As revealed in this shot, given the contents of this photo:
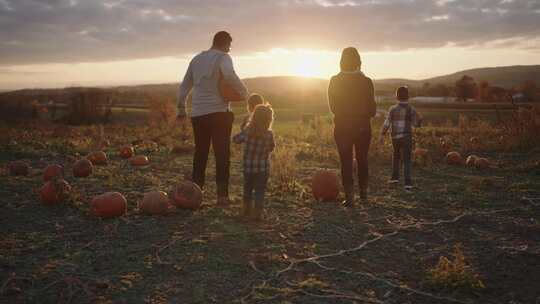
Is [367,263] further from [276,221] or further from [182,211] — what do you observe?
[182,211]

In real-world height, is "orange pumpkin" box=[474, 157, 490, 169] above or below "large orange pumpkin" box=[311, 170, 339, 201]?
below

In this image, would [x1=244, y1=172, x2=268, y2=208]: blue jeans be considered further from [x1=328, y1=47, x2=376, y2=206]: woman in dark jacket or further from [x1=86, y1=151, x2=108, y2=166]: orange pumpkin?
[x1=86, y1=151, x2=108, y2=166]: orange pumpkin

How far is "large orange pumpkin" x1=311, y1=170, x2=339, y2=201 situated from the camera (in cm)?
800

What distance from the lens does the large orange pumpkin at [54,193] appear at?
24.3 feet

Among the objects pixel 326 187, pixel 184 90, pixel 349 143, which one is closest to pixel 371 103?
pixel 349 143

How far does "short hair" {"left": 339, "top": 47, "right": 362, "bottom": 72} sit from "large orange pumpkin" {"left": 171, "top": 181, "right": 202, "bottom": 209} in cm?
273

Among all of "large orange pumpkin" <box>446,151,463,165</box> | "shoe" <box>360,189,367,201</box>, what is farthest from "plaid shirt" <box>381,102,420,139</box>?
"large orange pumpkin" <box>446,151,463,165</box>

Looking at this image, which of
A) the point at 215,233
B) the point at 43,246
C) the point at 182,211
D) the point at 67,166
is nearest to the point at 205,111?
the point at 182,211

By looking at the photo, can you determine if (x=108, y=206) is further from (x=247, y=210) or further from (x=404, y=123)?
(x=404, y=123)

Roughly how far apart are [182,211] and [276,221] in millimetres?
1294

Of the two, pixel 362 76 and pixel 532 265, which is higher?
pixel 362 76

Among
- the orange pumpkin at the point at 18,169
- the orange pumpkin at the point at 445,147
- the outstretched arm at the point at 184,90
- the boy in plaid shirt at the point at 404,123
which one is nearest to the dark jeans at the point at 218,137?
→ the outstretched arm at the point at 184,90

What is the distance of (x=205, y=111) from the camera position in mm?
7402

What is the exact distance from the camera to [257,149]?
667cm
